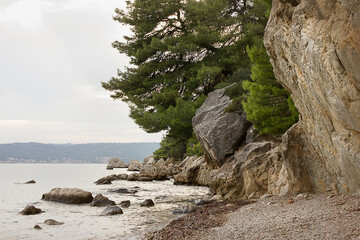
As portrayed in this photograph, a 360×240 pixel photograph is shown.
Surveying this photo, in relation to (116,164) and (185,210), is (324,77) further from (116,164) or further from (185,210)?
(116,164)

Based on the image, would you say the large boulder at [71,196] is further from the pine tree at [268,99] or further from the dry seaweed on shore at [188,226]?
the pine tree at [268,99]

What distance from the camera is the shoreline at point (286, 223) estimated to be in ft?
17.5

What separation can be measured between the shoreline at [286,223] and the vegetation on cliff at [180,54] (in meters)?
17.4

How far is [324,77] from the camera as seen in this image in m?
6.59

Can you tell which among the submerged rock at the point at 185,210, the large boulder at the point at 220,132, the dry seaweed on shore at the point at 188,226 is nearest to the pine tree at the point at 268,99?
the large boulder at the point at 220,132

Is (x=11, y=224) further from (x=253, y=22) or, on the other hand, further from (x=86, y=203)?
(x=253, y=22)

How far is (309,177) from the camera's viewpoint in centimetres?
1002

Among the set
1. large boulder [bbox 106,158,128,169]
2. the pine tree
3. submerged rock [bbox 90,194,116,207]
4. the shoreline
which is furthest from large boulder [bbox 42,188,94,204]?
large boulder [bbox 106,158,128,169]

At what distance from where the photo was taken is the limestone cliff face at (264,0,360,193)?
5.86 metres

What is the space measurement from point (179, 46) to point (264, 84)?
13.2 meters

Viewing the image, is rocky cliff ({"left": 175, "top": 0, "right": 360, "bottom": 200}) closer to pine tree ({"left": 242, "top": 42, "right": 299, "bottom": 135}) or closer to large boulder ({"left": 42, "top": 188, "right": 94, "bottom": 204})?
pine tree ({"left": 242, "top": 42, "right": 299, "bottom": 135})

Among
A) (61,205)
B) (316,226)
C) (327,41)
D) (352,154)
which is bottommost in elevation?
(61,205)

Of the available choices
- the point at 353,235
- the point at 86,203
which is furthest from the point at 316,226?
the point at 86,203

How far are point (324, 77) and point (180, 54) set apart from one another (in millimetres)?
23955
